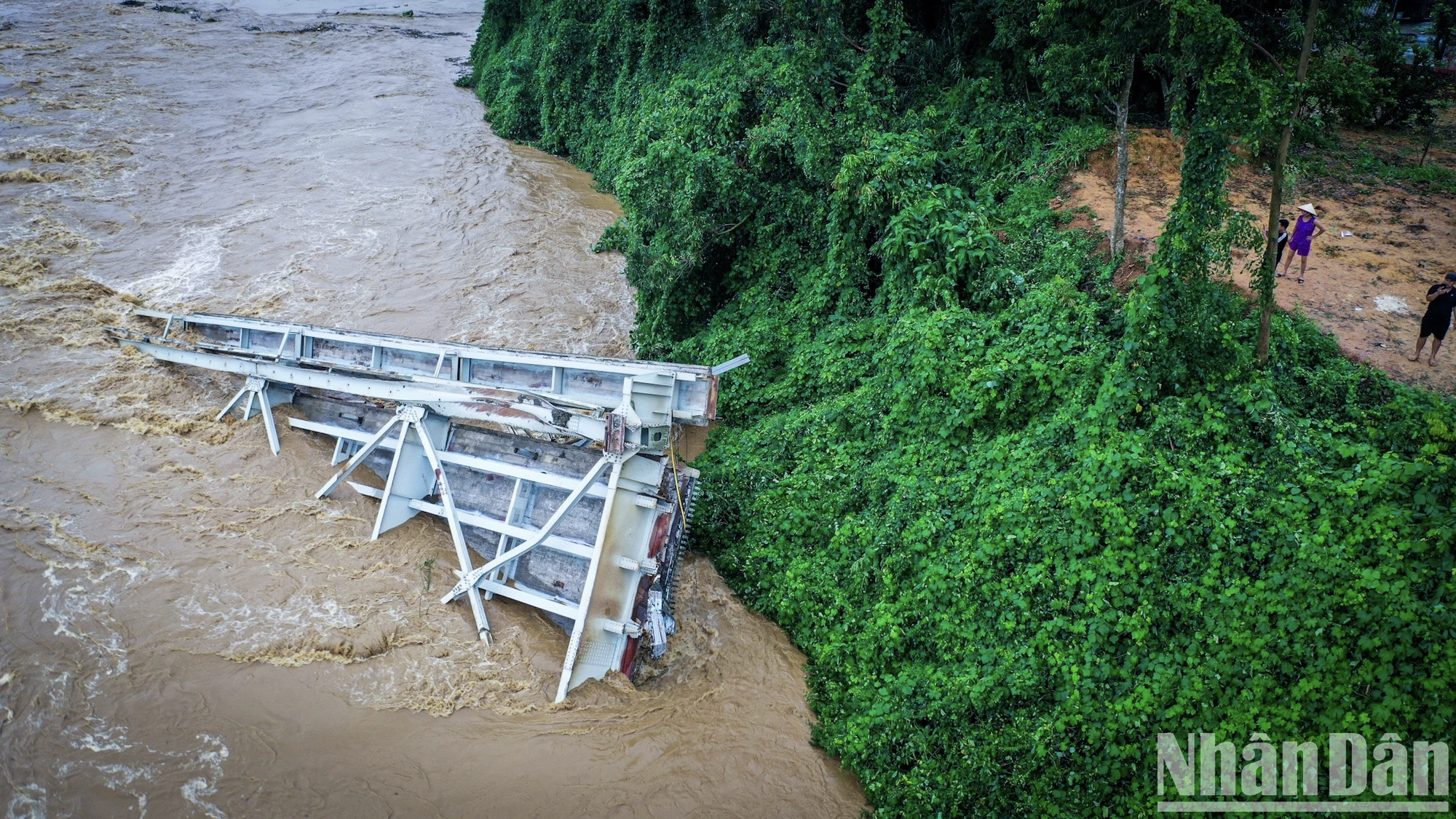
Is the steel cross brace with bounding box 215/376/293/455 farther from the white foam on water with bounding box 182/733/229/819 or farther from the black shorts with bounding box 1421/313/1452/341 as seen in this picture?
the black shorts with bounding box 1421/313/1452/341

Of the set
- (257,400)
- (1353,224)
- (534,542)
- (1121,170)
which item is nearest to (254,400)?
(257,400)

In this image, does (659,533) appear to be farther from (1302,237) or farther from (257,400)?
(1302,237)

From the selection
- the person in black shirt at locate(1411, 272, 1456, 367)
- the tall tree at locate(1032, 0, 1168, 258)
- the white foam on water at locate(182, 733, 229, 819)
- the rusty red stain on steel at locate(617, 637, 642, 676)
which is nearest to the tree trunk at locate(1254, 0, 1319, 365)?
the person in black shirt at locate(1411, 272, 1456, 367)

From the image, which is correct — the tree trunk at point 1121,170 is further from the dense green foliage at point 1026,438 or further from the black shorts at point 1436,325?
the black shorts at point 1436,325

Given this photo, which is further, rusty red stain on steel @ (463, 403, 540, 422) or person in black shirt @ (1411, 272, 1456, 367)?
rusty red stain on steel @ (463, 403, 540, 422)

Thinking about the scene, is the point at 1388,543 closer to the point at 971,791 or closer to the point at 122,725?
the point at 971,791
